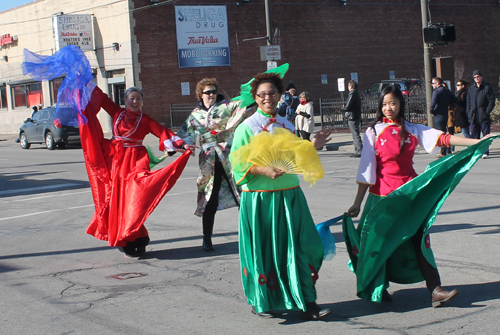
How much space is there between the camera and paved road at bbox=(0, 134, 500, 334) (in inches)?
173

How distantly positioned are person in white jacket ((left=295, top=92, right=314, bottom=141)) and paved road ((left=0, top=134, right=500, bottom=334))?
6.78 metres

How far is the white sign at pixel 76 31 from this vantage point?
103 feet

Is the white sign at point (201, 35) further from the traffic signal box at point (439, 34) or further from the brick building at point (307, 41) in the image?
the traffic signal box at point (439, 34)

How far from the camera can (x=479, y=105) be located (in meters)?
13.5

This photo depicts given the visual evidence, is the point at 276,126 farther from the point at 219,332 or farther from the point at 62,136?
the point at 62,136

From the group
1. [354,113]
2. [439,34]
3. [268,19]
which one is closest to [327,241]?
[439,34]

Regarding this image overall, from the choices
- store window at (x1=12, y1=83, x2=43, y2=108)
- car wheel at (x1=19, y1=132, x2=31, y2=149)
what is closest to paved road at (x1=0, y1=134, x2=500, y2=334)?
car wheel at (x1=19, y1=132, x2=31, y2=149)

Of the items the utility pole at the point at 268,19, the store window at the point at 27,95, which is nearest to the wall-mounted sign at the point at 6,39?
the store window at the point at 27,95

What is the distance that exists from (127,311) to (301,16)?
32138 millimetres

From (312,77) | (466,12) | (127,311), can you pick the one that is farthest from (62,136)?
(466,12)

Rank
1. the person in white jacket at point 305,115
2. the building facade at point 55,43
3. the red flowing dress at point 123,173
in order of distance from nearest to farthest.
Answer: the red flowing dress at point 123,173 < the person in white jacket at point 305,115 < the building facade at point 55,43

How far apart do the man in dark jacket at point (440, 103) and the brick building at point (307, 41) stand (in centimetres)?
1530

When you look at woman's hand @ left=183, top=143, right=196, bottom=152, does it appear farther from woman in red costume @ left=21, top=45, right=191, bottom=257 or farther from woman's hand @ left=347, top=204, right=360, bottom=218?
woman's hand @ left=347, top=204, right=360, bottom=218

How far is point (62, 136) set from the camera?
23.6 m
